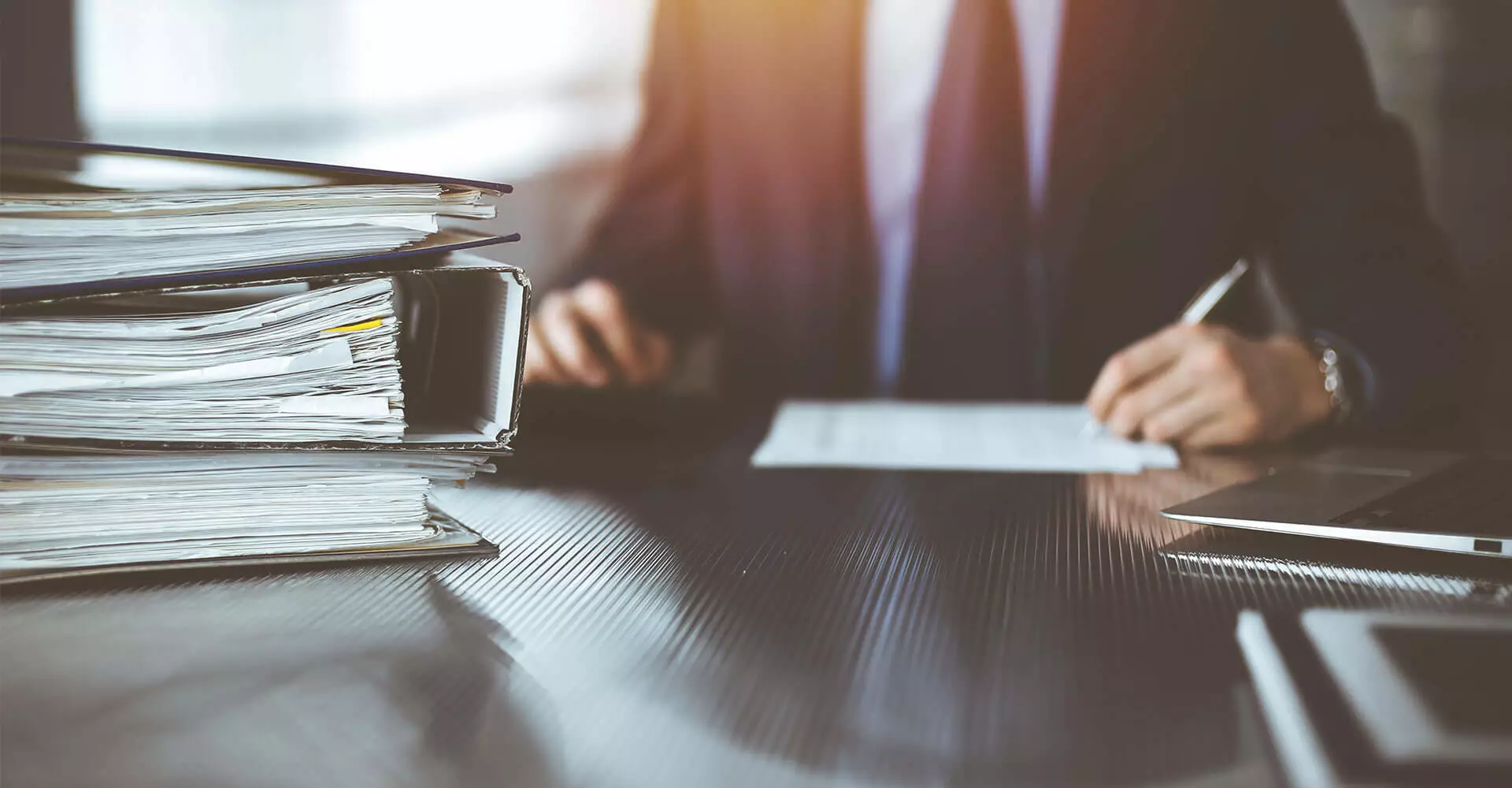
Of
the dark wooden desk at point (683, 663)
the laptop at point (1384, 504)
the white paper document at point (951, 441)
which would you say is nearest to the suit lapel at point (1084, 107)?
the white paper document at point (951, 441)

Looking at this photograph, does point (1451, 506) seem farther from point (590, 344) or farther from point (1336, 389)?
point (590, 344)

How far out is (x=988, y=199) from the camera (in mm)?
1352

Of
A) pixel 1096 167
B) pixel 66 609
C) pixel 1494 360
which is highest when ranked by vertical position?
pixel 1096 167

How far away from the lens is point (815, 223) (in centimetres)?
143

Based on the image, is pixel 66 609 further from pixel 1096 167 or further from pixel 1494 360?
pixel 1494 360

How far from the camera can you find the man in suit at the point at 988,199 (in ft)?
3.65

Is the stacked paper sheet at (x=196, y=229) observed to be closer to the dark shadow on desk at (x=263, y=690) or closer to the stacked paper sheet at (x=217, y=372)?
the stacked paper sheet at (x=217, y=372)

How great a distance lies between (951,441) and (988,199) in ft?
2.19

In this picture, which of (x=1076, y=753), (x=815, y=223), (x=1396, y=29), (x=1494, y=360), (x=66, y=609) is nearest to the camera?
(x=1076, y=753)

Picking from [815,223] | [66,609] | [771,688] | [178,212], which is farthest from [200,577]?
[815,223]

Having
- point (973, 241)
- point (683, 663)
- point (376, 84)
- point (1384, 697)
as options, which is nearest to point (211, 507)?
point (683, 663)

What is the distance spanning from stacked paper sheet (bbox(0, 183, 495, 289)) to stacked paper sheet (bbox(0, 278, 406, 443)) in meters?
0.02

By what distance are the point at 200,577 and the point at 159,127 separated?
2.05 m

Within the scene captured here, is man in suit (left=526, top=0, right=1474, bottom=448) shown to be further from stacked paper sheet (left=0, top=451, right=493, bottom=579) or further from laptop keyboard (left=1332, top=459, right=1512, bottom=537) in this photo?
stacked paper sheet (left=0, top=451, right=493, bottom=579)
